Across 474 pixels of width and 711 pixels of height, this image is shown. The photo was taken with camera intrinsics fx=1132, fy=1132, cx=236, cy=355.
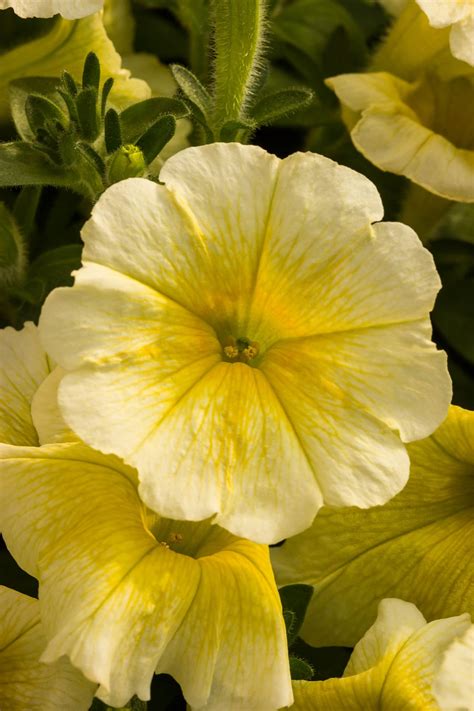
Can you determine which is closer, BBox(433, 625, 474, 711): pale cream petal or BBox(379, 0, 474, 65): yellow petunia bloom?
BBox(433, 625, 474, 711): pale cream petal

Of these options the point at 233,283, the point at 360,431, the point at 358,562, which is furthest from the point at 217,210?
the point at 358,562

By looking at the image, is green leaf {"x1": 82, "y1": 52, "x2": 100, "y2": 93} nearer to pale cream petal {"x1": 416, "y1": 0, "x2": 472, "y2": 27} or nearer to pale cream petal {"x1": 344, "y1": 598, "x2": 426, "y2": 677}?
pale cream petal {"x1": 416, "y1": 0, "x2": 472, "y2": 27}

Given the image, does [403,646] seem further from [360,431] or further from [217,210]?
[217,210]

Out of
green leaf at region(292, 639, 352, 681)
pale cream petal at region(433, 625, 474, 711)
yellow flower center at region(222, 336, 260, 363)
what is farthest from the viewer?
green leaf at region(292, 639, 352, 681)

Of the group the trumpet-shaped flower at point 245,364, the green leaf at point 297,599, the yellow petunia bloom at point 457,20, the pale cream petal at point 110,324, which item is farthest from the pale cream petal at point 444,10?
the green leaf at point 297,599

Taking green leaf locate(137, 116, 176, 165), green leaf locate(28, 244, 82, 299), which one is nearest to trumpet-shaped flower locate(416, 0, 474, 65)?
green leaf locate(137, 116, 176, 165)

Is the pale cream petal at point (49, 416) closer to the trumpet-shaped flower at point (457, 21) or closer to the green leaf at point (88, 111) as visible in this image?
the green leaf at point (88, 111)

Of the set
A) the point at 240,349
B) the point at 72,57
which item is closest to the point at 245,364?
the point at 240,349
